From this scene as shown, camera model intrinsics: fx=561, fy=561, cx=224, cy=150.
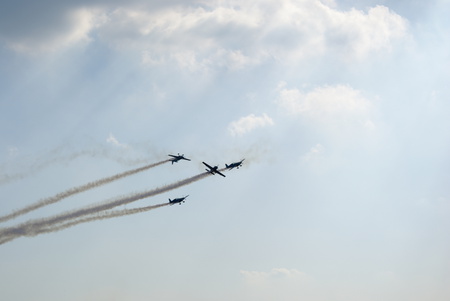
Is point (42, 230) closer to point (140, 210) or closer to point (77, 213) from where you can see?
point (77, 213)

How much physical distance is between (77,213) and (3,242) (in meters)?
19.2

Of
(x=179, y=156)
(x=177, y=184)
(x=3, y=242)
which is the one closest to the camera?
(x=3, y=242)

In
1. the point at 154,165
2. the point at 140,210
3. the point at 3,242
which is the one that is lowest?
the point at 3,242

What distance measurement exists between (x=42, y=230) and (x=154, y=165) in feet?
110

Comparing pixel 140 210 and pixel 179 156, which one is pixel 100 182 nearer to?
pixel 140 210

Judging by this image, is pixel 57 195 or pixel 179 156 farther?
pixel 179 156

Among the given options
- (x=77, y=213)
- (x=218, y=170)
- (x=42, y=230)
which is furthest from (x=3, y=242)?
(x=218, y=170)

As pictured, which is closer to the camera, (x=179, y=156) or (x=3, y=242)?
(x=3, y=242)

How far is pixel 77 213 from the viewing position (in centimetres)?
14400

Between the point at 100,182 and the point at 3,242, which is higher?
the point at 100,182

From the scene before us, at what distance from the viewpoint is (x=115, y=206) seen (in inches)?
5748

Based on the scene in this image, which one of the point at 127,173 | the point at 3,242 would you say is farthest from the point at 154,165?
the point at 3,242

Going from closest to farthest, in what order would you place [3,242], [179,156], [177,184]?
1. [3,242]
2. [177,184]
3. [179,156]

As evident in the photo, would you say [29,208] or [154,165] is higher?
[154,165]
